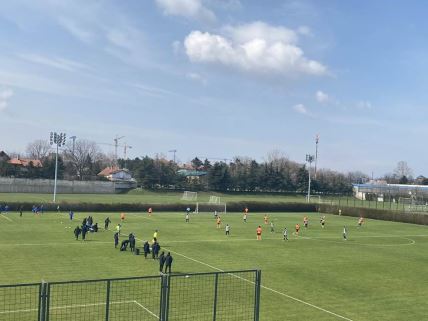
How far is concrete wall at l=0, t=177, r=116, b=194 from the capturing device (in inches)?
4529

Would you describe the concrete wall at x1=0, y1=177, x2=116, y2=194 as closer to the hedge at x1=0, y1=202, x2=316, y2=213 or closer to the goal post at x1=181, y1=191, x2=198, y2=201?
the goal post at x1=181, y1=191, x2=198, y2=201

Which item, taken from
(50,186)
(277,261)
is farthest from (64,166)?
(277,261)

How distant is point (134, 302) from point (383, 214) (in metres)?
61.0

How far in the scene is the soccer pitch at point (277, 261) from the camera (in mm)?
22906

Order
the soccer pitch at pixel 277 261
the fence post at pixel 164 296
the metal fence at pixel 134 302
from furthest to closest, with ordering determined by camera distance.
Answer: the soccer pitch at pixel 277 261, the metal fence at pixel 134 302, the fence post at pixel 164 296

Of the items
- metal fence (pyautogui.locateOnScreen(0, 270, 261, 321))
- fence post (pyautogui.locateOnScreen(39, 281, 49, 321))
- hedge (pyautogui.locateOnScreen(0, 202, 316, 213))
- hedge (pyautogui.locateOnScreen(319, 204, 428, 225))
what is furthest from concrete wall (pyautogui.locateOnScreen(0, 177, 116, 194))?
fence post (pyautogui.locateOnScreen(39, 281, 49, 321))

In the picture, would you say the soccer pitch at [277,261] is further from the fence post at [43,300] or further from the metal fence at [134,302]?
the fence post at [43,300]

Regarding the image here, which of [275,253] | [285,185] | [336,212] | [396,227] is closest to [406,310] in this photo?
[275,253]

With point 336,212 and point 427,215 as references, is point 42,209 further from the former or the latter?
point 427,215

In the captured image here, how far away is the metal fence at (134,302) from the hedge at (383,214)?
51.5 meters

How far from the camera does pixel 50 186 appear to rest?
121 m

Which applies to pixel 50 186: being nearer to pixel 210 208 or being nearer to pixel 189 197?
pixel 189 197

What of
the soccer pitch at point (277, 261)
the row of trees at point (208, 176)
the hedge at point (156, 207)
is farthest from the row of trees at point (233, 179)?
the soccer pitch at point (277, 261)

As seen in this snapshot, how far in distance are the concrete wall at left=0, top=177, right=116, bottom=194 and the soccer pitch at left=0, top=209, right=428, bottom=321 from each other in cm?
6102
